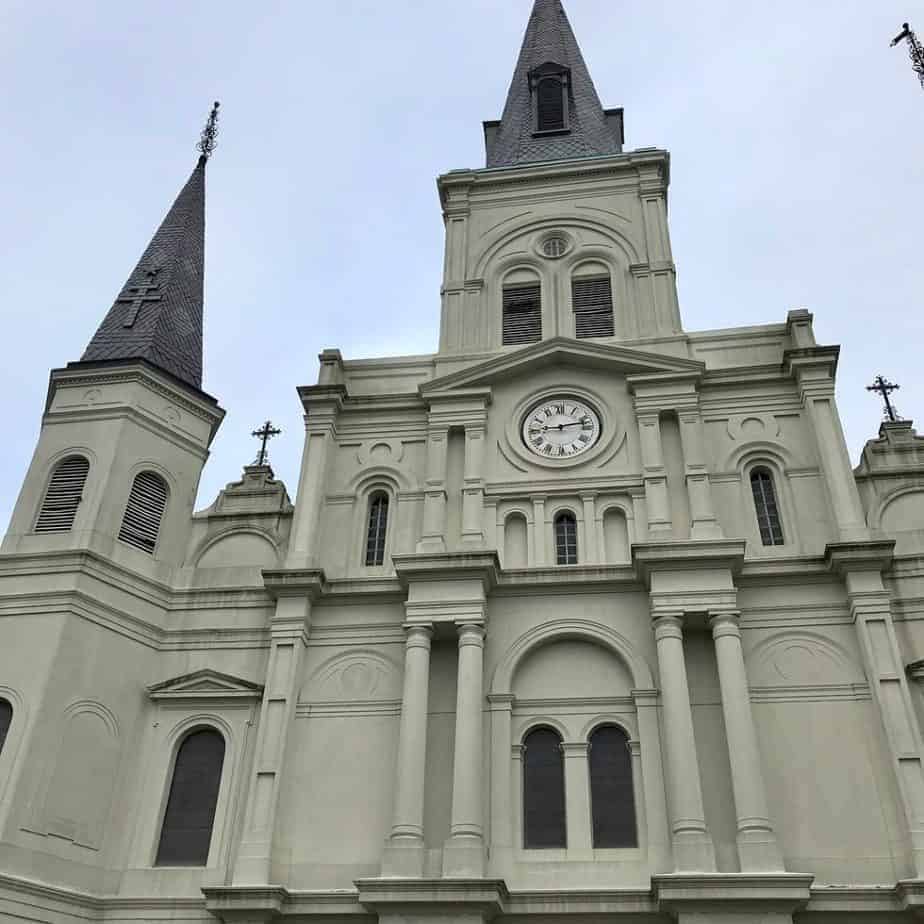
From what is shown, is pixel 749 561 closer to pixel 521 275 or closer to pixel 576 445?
pixel 576 445

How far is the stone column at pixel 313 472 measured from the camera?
20297mm

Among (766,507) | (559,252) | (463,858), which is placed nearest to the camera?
(463,858)

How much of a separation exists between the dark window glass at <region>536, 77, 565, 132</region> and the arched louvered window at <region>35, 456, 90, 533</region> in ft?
57.4

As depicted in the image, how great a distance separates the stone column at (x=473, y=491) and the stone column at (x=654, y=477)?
11.0ft

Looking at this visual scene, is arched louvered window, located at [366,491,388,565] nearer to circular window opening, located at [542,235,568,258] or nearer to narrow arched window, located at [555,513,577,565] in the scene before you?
narrow arched window, located at [555,513,577,565]

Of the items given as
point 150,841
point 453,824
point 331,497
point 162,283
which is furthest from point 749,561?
point 162,283

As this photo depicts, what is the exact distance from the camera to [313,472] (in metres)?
21.5

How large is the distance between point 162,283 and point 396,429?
7.31 metres

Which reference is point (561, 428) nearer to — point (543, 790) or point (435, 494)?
point (435, 494)

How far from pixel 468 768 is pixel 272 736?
3.68 meters

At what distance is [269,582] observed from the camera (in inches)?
765

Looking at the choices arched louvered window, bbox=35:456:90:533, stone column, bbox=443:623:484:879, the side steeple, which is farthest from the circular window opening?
arched louvered window, bbox=35:456:90:533

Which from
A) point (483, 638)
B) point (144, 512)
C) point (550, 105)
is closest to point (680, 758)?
point (483, 638)

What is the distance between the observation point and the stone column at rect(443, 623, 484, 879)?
15.8 metres
